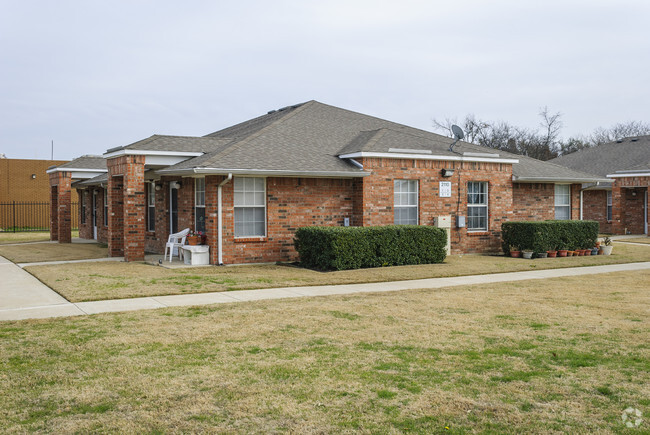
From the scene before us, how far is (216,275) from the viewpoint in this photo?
1370 cm

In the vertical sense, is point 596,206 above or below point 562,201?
below

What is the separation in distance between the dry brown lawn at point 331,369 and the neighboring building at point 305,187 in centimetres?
616

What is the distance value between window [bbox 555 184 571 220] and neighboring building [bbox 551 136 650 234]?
587 centimetres

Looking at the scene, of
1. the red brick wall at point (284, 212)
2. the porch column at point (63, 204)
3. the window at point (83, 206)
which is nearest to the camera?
the red brick wall at point (284, 212)

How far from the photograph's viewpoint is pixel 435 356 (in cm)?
684

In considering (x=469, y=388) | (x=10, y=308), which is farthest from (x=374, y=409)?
(x=10, y=308)

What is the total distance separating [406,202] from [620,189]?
1667cm

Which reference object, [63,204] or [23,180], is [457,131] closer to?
[63,204]

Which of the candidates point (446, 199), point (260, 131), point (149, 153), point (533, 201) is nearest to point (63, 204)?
point (149, 153)

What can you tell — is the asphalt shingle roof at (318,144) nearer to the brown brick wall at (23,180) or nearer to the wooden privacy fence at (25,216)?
the wooden privacy fence at (25,216)

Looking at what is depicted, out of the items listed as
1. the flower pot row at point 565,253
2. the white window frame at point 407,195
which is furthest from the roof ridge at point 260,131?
the flower pot row at point 565,253

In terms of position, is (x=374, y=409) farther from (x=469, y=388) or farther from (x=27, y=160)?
(x=27, y=160)

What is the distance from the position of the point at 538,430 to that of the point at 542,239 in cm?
1394

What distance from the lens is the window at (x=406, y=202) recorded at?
17.6 metres
